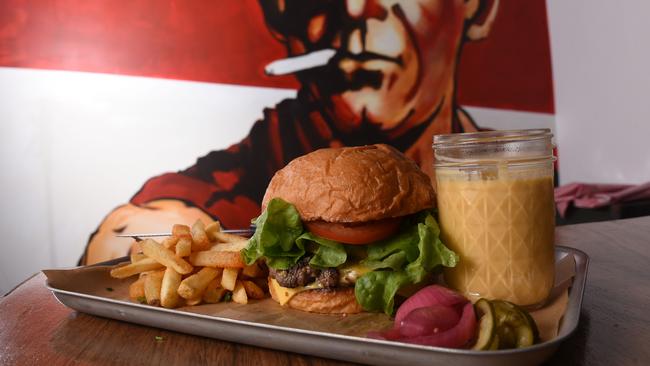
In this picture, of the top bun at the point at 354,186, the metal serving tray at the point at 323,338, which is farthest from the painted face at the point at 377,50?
the metal serving tray at the point at 323,338

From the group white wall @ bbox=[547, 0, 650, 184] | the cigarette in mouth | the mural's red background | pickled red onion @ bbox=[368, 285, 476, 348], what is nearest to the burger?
pickled red onion @ bbox=[368, 285, 476, 348]

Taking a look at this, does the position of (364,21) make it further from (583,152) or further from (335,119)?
(583,152)

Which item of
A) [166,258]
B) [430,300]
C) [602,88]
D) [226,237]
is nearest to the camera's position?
[430,300]

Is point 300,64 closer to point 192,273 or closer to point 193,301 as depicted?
point 192,273

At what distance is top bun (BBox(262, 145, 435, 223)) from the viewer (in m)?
1.72

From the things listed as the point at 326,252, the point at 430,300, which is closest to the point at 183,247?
the point at 326,252

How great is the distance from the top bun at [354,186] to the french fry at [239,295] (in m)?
0.30

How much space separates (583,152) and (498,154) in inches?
212

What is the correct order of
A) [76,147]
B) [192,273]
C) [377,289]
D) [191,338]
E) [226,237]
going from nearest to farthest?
[191,338] < [377,289] < [192,273] < [226,237] < [76,147]

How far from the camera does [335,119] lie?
557 centimetres

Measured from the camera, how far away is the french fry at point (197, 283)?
176 centimetres

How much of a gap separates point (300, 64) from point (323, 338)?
441 cm

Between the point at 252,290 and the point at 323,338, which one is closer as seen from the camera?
the point at 323,338

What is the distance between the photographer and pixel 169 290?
178 centimetres
